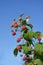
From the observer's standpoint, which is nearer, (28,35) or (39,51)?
(39,51)

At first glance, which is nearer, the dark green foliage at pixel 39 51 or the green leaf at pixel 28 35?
the dark green foliage at pixel 39 51

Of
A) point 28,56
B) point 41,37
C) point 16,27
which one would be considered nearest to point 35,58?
point 28,56

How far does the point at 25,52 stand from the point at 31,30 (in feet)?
1.97

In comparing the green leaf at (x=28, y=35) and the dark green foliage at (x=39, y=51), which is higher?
the green leaf at (x=28, y=35)

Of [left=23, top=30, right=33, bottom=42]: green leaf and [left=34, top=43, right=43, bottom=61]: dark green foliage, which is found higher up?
[left=23, top=30, right=33, bottom=42]: green leaf

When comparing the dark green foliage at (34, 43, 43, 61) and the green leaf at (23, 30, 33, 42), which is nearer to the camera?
the dark green foliage at (34, 43, 43, 61)

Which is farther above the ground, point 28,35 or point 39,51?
point 28,35

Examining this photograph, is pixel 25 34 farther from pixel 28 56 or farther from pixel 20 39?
pixel 28 56

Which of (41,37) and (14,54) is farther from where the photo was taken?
(14,54)

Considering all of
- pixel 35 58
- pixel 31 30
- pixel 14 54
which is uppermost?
pixel 31 30

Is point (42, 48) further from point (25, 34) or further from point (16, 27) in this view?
point (16, 27)

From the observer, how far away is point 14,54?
5.16 m

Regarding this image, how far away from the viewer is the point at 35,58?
475 cm

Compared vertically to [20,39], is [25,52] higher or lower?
lower
